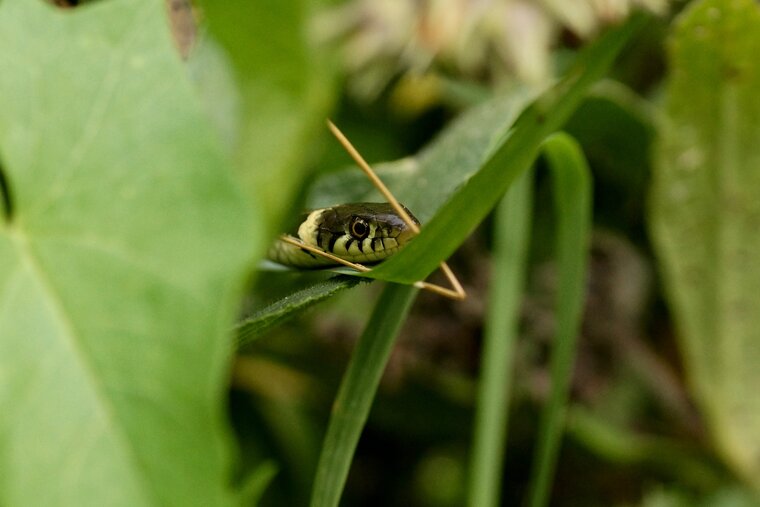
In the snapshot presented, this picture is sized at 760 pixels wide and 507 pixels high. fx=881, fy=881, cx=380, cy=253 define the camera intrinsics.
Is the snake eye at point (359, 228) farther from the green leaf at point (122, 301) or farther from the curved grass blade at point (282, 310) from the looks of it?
the green leaf at point (122, 301)

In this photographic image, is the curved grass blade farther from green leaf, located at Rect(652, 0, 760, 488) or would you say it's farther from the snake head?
green leaf, located at Rect(652, 0, 760, 488)

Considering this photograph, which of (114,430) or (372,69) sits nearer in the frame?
(114,430)

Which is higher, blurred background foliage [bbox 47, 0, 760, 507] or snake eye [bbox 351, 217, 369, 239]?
snake eye [bbox 351, 217, 369, 239]

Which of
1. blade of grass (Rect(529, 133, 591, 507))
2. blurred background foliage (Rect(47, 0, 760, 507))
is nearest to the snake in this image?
blade of grass (Rect(529, 133, 591, 507))

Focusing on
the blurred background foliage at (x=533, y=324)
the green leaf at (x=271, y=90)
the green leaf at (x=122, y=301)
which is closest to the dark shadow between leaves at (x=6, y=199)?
the green leaf at (x=122, y=301)

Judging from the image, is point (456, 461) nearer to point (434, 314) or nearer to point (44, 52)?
point (434, 314)

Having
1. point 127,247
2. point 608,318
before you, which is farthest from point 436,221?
point 608,318
